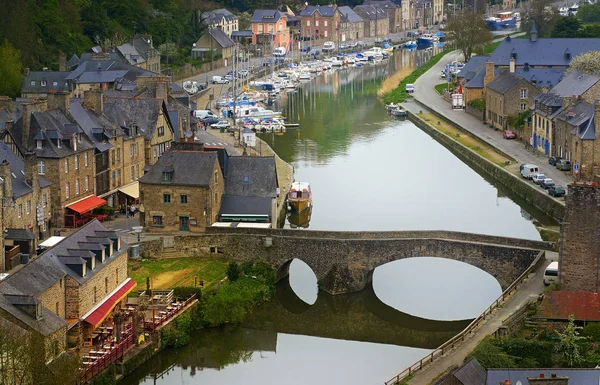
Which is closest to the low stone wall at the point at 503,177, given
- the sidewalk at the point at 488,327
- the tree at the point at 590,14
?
the sidewalk at the point at 488,327

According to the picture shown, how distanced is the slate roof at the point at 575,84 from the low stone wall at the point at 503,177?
21.2 ft

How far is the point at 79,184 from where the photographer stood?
5506cm

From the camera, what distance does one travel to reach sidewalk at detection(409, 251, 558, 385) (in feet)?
124

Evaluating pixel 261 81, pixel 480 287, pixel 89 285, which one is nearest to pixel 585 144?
pixel 480 287

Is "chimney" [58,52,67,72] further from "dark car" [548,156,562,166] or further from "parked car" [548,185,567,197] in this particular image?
"parked car" [548,185,567,197]

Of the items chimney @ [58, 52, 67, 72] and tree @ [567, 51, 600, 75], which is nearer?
tree @ [567, 51, 600, 75]

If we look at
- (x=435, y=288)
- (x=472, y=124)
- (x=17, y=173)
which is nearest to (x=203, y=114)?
(x=472, y=124)

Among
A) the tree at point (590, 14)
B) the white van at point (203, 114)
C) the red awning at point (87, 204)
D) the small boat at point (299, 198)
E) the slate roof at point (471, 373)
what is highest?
the tree at point (590, 14)

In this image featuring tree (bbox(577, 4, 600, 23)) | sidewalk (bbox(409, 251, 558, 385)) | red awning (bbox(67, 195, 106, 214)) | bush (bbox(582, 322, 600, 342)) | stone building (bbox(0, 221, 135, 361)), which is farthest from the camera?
tree (bbox(577, 4, 600, 23))

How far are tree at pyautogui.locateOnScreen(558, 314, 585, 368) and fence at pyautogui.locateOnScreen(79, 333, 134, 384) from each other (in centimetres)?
1338

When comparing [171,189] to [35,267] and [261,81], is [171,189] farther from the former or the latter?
[261,81]

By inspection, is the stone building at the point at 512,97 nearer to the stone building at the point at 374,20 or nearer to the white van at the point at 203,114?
the white van at the point at 203,114

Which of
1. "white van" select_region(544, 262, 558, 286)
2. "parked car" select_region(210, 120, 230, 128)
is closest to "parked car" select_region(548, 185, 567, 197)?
"white van" select_region(544, 262, 558, 286)

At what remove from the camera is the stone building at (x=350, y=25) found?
152375 mm
